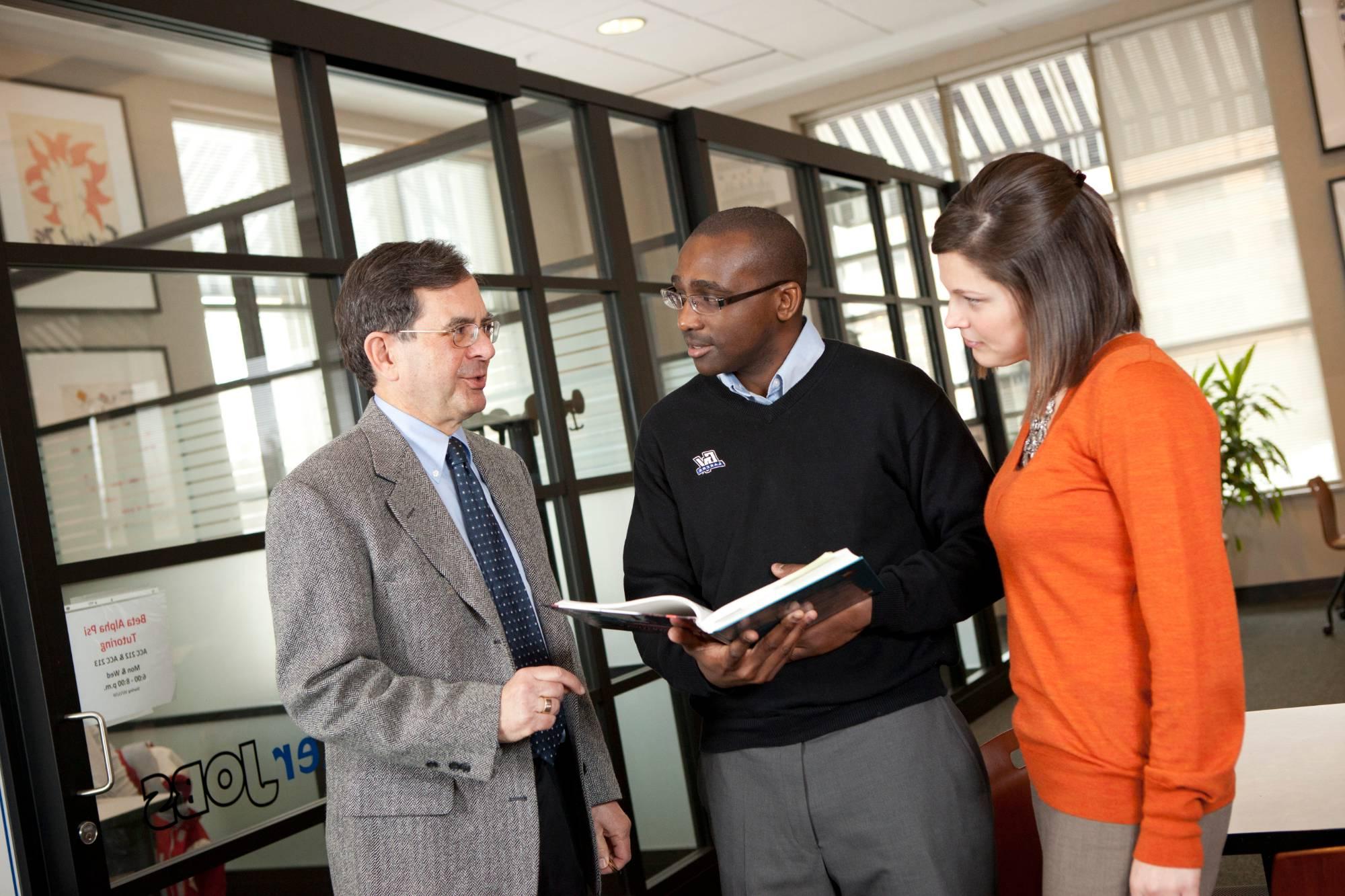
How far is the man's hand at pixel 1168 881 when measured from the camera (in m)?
1.27

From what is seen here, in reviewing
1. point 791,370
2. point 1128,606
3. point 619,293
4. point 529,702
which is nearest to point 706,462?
point 791,370

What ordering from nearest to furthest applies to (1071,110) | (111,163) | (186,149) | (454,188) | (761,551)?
(761,551) < (111,163) < (186,149) < (454,188) < (1071,110)

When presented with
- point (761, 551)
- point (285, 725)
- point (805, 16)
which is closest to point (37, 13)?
point (285, 725)

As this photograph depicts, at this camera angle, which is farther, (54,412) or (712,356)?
(54,412)

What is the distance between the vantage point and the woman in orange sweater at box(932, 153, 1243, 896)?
1277 millimetres

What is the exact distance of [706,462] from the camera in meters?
1.85

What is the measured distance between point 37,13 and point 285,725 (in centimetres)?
155

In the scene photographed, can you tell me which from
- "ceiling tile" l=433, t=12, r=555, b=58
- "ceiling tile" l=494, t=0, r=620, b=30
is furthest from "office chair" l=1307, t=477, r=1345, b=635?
"ceiling tile" l=433, t=12, r=555, b=58

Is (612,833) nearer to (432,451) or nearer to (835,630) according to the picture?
(835,630)

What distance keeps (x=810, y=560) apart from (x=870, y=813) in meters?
0.39

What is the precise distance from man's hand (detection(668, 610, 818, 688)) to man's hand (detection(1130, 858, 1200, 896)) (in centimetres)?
49

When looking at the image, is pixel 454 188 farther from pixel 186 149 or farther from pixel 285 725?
pixel 285 725

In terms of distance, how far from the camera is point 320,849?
8.09 ft

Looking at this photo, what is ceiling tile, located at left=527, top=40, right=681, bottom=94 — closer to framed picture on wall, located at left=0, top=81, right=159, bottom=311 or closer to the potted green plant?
the potted green plant
